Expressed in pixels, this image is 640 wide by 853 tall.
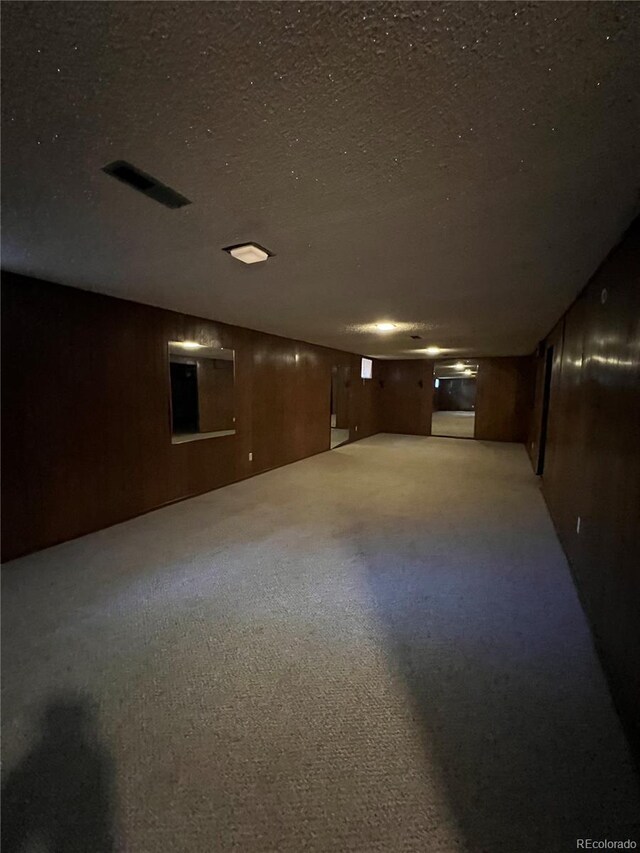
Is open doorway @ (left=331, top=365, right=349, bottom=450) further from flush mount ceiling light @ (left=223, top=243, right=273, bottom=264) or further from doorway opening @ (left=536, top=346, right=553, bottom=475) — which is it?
flush mount ceiling light @ (left=223, top=243, right=273, bottom=264)

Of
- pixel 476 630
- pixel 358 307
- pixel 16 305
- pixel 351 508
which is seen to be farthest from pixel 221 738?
pixel 358 307

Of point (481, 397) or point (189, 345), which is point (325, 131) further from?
point (481, 397)

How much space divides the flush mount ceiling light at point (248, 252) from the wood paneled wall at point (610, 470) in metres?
1.87

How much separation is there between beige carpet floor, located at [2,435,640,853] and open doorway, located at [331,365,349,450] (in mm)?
5294

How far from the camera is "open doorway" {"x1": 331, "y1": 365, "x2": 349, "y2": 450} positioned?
25.6ft

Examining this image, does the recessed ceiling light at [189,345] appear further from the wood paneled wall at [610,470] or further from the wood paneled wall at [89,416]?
the wood paneled wall at [610,470]

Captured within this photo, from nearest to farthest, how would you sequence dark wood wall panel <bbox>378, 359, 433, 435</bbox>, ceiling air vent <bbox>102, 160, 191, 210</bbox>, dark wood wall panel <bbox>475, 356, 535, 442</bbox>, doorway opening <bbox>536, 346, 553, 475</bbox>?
ceiling air vent <bbox>102, 160, 191, 210</bbox> < doorway opening <bbox>536, 346, 553, 475</bbox> < dark wood wall panel <bbox>475, 356, 535, 442</bbox> < dark wood wall panel <bbox>378, 359, 433, 435</bbox>

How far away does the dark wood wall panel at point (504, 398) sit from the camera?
7.93 meters

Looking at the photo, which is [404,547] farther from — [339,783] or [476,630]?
[339,783]

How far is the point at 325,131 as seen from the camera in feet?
3.59

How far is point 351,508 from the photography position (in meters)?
3.79

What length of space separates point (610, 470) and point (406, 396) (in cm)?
784

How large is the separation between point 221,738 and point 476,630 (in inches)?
52.9

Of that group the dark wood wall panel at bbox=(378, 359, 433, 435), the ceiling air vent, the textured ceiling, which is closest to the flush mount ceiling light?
the textured ceiling
